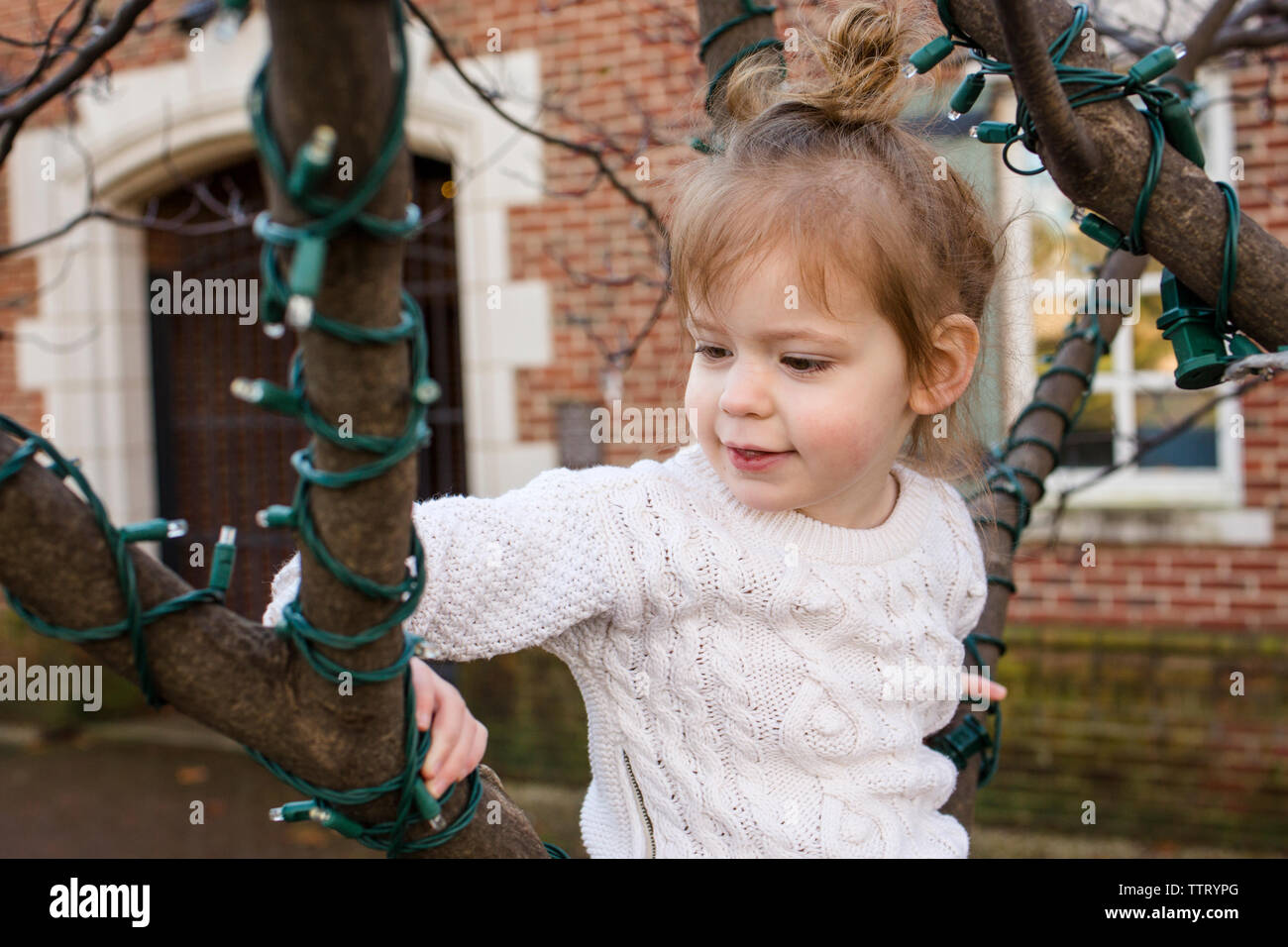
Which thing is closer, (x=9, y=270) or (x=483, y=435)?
(x=483, y=435)

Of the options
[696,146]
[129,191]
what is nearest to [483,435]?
[129,191]

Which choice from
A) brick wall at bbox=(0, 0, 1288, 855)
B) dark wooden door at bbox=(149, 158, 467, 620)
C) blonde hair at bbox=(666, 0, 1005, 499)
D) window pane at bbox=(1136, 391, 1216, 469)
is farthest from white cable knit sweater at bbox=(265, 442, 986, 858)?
dark wooden door at bbox=(149, 158, 467, 620)

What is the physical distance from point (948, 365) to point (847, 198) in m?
0.27

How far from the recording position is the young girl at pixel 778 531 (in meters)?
1.28

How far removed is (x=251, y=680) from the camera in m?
0.86

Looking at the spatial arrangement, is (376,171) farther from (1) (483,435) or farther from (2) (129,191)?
(2) (129,191)

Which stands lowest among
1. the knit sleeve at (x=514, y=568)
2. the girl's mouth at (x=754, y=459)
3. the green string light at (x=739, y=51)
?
the knit sleeve at (x=514, y=568)

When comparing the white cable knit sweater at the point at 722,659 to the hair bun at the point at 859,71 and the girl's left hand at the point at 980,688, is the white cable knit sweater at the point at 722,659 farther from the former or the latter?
the hair bun at the point at 859,71

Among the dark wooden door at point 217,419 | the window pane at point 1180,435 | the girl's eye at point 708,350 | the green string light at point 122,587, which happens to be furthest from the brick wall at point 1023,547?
the green string light at point 122,587

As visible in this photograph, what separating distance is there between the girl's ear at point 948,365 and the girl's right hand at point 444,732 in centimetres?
72

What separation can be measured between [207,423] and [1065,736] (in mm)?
4999

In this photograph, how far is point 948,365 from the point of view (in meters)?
1.46

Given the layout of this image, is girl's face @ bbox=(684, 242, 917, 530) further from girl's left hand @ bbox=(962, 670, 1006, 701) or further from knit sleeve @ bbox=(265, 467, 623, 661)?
girl's left hand @ bbox=(962, 670, 1006, 701)

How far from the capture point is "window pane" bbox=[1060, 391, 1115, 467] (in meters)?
4.77
